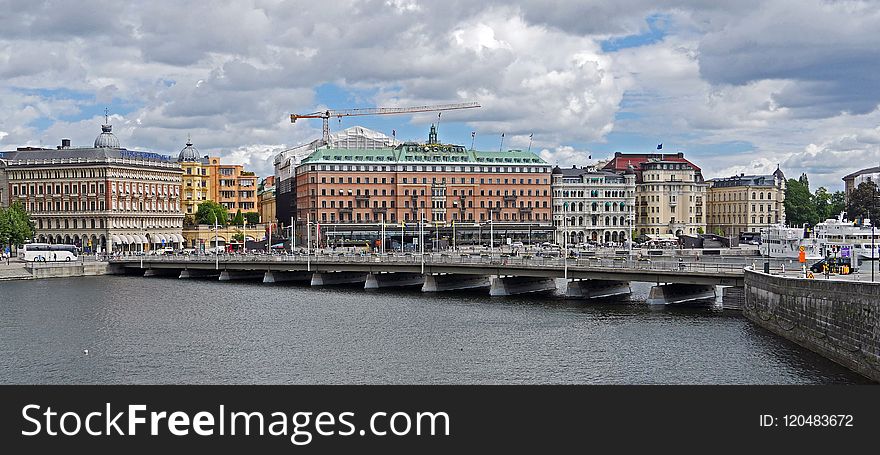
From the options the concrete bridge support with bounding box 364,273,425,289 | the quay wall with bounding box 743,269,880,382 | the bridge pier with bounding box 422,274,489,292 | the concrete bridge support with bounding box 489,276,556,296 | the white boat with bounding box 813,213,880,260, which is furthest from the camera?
the white boat with bounding box 813,213,880,260

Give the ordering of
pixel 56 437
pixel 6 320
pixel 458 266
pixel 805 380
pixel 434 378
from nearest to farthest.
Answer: pixel 56 437, pixel 805 380, pixel 434 378, pixel 6 320, pixel 458 266

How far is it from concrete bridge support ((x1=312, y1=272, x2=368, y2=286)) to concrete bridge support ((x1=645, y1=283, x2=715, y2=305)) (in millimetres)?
48013

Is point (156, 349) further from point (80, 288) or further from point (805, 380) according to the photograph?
point (80, 288)

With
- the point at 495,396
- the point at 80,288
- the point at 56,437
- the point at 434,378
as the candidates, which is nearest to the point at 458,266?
the point at 80,288

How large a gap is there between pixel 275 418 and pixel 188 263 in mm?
112071

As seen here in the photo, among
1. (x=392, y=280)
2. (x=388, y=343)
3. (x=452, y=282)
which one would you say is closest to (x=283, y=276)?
(x=392, y=280)

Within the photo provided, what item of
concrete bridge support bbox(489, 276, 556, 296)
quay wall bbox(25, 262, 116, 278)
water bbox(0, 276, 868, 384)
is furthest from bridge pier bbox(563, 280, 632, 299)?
quay wall bbox(25, 262, 116, 278)

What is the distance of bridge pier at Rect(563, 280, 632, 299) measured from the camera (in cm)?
11044

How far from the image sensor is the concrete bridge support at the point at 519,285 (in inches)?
4611

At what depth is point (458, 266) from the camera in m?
120

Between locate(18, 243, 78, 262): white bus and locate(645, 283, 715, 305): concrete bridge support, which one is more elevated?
locate(18, 243, 78, 262): white bus

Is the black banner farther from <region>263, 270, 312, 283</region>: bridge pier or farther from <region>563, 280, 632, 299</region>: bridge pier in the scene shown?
<region>263, 270, 312, 283</region>: bridge pier

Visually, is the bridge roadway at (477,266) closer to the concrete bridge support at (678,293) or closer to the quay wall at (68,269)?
the concrete bridge support at (678,293)

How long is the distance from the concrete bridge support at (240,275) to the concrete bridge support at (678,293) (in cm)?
6637
